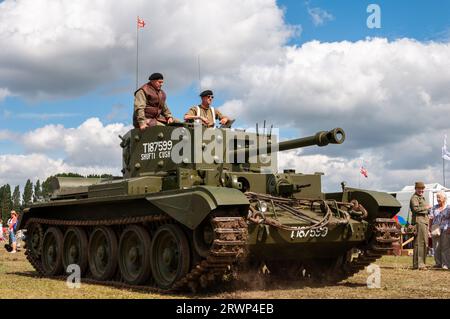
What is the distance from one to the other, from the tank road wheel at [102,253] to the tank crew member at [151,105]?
94.8 inches

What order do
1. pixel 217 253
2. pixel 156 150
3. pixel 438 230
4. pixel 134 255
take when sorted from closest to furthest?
pixel 217 253
pixel 134 255
pixel 156 150
pixel 438 230

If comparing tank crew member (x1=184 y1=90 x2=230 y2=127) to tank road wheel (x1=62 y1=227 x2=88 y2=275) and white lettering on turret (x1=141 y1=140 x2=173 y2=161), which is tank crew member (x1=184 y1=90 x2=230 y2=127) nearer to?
white lettering on turret (x1=141 y1=140 x2=173 y2=161)

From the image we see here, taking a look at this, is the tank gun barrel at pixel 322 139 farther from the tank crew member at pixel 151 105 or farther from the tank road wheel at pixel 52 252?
the tank road wheel at pixel 52 252

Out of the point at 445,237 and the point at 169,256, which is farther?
the point at 445,237

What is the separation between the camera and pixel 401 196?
98.8 ft

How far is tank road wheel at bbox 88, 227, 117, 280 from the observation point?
44.8 feet

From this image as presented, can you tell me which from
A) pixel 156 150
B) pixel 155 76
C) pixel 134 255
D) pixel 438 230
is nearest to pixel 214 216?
pixel 134 255

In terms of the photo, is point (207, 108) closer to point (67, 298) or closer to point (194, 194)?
point (194, 194)

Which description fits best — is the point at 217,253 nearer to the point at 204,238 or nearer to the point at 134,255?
the point at 204,238

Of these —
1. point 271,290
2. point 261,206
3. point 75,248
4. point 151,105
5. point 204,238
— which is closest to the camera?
point 204,238

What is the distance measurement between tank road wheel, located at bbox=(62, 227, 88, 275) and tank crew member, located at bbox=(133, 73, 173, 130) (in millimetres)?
2881

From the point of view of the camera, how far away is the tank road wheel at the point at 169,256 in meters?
11.4

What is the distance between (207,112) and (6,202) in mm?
106022

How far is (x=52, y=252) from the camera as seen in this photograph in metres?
16.2
